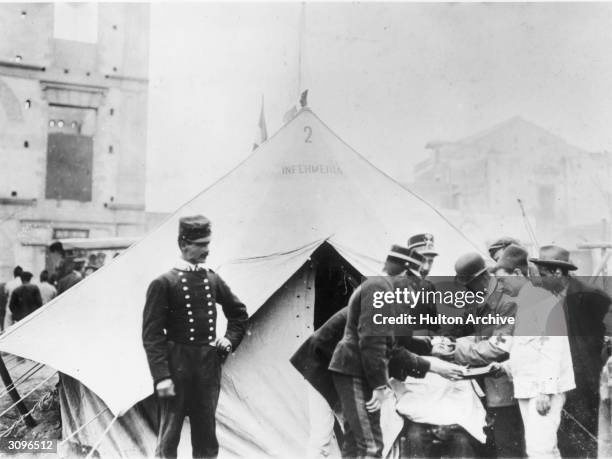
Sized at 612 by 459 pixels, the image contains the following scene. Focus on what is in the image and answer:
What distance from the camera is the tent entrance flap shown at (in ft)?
11.7

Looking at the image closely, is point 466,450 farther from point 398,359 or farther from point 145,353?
point 145,353

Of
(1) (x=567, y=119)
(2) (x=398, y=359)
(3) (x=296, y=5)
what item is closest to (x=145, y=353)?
(2) (x=398, y=359)

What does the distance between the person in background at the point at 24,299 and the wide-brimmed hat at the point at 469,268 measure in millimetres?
4117

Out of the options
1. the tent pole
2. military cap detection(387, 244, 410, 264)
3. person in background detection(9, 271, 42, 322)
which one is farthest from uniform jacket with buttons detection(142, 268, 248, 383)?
person in background detection(9, 271, 42, 322)

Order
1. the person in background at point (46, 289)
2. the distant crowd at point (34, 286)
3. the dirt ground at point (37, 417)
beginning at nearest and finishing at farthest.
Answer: the dirt ground at point (37, 417) < the distant crowd at point (34, 286) < the person in background at point (46, 289)

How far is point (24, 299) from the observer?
5.45 meters

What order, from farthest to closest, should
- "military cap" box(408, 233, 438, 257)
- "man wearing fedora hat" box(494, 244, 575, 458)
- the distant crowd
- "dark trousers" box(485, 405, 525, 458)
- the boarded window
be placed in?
the distant crowd → the boarded window → "military cap" box(408, 233, 438, 257) → "dark trousers" box(485, 405, 525, 458) → "man wearing fedora hat" box(494, 244, 575, 458)

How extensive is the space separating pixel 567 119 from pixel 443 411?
249cm

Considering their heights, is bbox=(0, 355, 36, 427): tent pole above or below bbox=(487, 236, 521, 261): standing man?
below

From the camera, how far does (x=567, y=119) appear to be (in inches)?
164

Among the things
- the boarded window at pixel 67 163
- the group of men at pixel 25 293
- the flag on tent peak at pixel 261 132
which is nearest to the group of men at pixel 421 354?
the flag on tent peak at pixel 261 132

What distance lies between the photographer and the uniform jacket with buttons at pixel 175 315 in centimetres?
310

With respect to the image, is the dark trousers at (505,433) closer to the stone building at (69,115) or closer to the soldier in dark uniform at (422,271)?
the soldier in dark uniform at (422,271)

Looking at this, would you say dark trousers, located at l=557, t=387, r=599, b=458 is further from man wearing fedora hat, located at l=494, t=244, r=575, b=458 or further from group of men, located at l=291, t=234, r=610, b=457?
man wearing fedora hat, located at l=494, t=244, r=575, b=458
